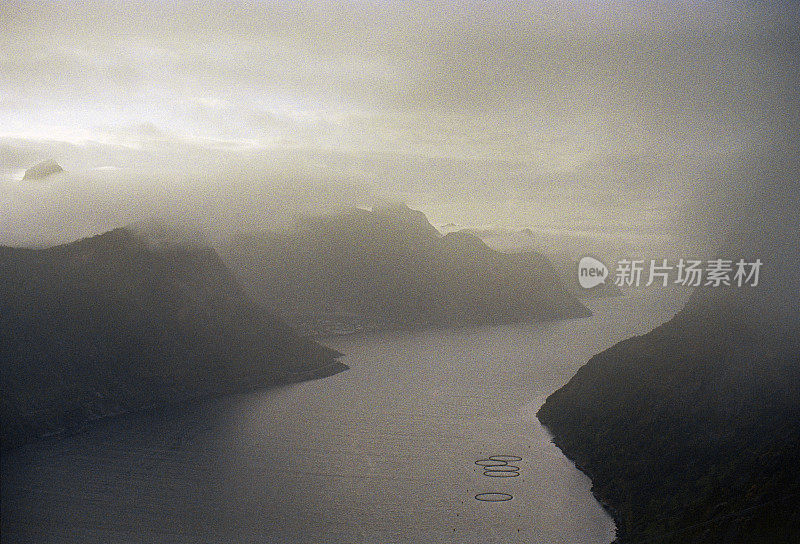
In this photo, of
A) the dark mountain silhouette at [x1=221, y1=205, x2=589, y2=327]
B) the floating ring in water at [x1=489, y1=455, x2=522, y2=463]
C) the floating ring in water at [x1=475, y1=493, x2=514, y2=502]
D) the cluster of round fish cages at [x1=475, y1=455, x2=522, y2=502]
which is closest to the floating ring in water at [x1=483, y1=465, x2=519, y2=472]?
the cluster of round fish cages at [x1=475, y1=455, x2=522, y2=502]

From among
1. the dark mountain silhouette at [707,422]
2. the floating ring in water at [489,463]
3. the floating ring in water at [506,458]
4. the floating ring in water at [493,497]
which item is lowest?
the floating ring in water at [506,458]

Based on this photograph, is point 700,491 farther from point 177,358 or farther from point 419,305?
point 419,305

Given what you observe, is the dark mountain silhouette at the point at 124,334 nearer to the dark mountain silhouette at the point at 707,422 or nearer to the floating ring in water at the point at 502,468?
the floating ring in water at the point at 502,468

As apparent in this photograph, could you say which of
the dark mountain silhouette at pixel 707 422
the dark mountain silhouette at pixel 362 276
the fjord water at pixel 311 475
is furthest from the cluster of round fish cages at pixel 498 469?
the dark mountain silhouette at pixel 362 276

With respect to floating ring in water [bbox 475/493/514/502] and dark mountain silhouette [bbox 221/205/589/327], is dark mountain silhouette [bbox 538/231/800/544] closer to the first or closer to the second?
floating ring in water [bbox 475/493/514/502]

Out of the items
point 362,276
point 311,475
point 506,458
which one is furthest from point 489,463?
point 362,276

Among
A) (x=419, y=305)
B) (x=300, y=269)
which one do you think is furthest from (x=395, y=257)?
(x=300, y=269)

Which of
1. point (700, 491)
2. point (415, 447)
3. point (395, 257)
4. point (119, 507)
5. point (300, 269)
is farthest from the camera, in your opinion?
point (395, 257)
